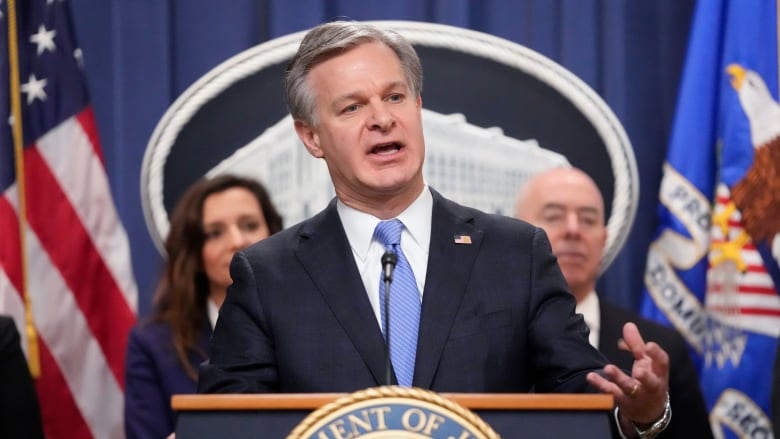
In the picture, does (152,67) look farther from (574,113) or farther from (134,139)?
(574,113)

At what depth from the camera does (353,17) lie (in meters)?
4.12

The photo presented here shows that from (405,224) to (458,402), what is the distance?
63cm

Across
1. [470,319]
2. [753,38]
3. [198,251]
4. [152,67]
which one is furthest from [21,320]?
[753,38]

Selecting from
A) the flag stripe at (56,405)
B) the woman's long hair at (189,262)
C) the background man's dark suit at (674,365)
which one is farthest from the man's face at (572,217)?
the flag stripe at (56,405)

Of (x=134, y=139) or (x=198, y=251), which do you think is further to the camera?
(x=134, y=139)

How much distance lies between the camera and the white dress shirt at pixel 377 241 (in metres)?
2.19

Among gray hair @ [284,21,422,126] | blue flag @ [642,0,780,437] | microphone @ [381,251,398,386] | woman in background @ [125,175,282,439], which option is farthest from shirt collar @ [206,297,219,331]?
microphone @ [381,251,398,386]

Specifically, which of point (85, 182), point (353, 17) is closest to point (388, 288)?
point (85, 182)

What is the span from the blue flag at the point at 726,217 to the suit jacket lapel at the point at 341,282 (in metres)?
1.90

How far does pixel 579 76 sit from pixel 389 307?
223 cm

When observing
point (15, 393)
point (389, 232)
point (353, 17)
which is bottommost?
point (15, 393)

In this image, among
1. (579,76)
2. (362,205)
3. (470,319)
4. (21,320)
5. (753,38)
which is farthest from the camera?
(579,76)

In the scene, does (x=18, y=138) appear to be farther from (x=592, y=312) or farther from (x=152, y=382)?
(x=592, y=312)

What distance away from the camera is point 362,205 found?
7.57 feet
